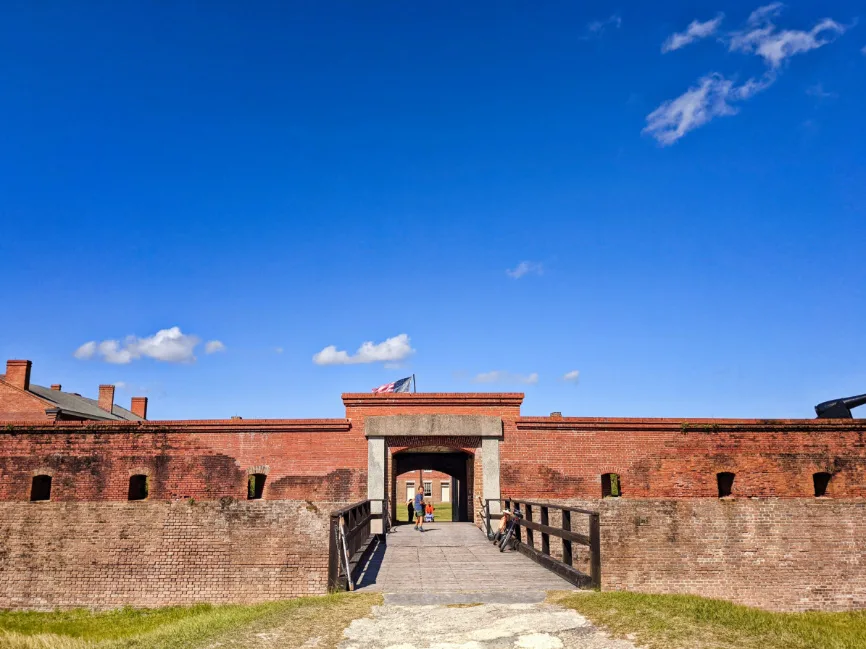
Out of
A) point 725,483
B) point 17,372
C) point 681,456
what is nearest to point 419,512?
point 681,456

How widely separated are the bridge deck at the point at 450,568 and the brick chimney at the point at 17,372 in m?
21.9

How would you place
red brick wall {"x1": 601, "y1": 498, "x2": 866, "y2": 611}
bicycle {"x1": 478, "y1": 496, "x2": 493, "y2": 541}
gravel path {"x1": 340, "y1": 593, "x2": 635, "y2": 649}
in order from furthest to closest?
1. bicycle {"x1": 478, "y1": 496, "x2": 493, "y2": 541}
2. red brick wall {"x1": 601, "y1": 498, "x2": 866, "y2": 611}
3. gravel path {"x1": 340, "y1": 593, "x2": 635, "y2": 649}

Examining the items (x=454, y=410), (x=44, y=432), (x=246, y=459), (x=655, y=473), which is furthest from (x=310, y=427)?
(x=655, y=473)

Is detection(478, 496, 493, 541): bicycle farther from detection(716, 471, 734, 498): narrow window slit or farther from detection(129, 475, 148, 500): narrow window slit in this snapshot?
detection(129, 475, 148, 500): narrow window slit

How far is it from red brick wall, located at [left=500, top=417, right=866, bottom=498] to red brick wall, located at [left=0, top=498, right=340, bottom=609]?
6258 mm

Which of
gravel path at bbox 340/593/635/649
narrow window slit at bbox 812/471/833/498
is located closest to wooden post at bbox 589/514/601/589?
gravel path at bbox 340/593/635/649

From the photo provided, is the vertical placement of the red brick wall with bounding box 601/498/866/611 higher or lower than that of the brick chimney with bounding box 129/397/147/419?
lower

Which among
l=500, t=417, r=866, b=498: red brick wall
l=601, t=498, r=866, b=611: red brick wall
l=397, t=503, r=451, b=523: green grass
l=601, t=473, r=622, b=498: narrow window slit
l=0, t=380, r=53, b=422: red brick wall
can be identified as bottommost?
l=397, t=503, r=451, b=523: green grass

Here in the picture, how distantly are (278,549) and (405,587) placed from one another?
537 centimetres

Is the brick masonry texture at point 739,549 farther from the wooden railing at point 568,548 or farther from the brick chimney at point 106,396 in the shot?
the brick chimney at point 106,396

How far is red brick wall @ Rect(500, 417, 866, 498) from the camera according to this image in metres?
17.5

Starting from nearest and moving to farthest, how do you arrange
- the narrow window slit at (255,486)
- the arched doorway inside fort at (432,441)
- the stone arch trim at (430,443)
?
the arched doorway inside fort at (432,441), the stone arch trim at (430,443), the narrow window slit at (255,486)

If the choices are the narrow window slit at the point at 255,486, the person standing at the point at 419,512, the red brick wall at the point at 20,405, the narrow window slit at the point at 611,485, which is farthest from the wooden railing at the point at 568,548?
the red brick wall at the point at 20,405

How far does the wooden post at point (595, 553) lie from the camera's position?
8641 millimetres
